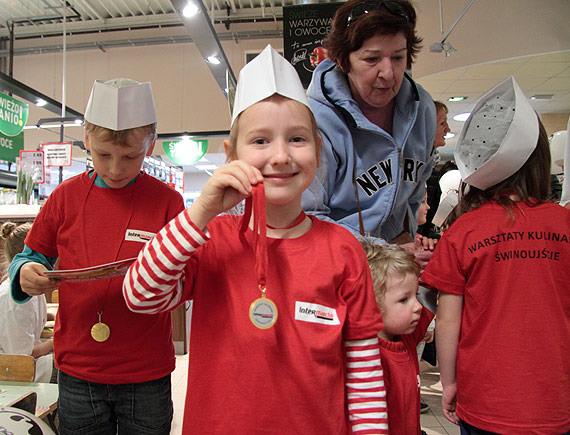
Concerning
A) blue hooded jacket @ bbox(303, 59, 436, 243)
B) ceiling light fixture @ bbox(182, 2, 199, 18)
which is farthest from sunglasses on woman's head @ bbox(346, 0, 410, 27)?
ceiling light fixture @ bbox(182, 2, 199, 18)

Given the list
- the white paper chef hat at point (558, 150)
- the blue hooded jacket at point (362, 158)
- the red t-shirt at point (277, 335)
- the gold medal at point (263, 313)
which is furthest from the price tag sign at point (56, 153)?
the gold medal at point (263, 313)

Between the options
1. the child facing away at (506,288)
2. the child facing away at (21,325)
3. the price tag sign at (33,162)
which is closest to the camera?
the child facing away at (506,288)

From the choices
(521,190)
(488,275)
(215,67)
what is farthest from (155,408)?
(215,67)

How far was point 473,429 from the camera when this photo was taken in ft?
4.42

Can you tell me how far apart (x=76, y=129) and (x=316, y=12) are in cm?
993

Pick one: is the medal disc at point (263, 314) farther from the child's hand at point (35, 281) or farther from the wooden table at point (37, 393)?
the wooden table at point (37, 393)

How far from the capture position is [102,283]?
1.30 m

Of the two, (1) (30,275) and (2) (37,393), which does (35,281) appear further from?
(2) (37,393)

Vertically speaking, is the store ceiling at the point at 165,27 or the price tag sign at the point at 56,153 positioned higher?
the store ceiling at the point at 165,27

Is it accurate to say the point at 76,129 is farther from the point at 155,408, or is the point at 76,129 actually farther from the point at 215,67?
the point at 155,408

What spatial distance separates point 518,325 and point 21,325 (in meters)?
2.39

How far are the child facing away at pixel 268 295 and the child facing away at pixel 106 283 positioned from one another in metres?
→ 0.49

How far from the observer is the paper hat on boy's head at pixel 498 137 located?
1.37m

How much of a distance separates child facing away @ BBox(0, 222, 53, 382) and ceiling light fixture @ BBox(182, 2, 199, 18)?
311 cm
